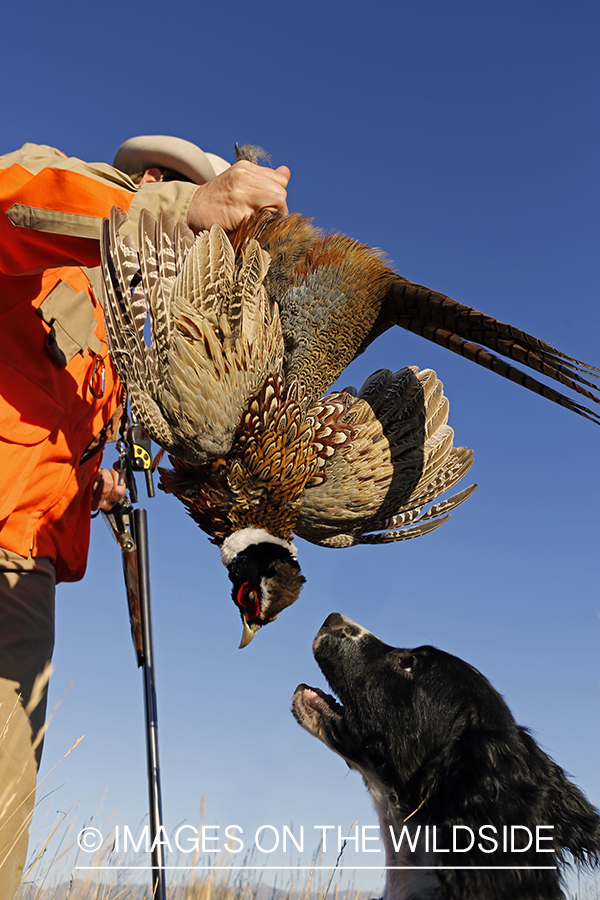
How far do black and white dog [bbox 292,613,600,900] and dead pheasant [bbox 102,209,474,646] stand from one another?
0.76 metres

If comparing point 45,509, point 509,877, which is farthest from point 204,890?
point 45,509

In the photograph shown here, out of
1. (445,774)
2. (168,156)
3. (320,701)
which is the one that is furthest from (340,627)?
(168,156)

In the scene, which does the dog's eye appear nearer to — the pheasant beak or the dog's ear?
the dog's ear

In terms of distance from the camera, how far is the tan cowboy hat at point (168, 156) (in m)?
3.02

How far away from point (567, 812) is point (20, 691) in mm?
1870

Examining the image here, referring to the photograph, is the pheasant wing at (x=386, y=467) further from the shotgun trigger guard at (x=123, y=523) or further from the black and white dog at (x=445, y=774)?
the shotgun trigger guard at (x=123, y=523)

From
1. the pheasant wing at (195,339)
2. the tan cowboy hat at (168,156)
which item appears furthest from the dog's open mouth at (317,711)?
the tan cowboy hat at (168,156)

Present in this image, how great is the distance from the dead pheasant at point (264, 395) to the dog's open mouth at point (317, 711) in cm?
80

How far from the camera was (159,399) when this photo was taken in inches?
108

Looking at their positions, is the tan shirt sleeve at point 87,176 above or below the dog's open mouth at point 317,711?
above

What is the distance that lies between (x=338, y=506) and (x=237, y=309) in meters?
1.04

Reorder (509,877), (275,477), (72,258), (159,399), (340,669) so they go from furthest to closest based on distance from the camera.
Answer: (275,477), (159,399), (340,669), (72,258), (509,877)

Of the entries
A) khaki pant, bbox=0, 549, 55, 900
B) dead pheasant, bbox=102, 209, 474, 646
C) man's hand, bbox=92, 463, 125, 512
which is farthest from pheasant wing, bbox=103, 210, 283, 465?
khaki pant, bbox=0, 549, 55, 900

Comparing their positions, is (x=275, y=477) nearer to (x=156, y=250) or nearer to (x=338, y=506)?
(x=338, y=506)
